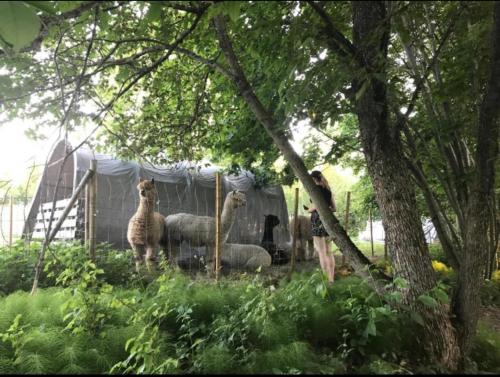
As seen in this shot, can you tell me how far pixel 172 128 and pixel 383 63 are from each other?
284 cm

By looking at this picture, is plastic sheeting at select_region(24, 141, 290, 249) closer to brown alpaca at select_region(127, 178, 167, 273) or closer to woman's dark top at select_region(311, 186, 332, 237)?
brown alpaca at select_region(127, 178, 167, 273)

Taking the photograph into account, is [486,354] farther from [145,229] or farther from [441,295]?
[145,229]

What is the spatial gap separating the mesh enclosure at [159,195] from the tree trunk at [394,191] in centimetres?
446

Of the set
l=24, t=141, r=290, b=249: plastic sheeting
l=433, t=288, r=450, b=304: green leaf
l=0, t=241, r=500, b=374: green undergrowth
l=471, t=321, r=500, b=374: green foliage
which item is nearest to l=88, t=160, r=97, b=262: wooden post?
l=0, t=241, r=500, b=374: green undergrowth

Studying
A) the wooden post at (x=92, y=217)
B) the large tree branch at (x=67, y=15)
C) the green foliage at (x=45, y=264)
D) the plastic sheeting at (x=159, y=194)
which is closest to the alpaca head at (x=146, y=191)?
the plastic sheeting at (x=159, y=194)

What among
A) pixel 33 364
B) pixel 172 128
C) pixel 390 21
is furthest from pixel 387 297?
pixel 172 128

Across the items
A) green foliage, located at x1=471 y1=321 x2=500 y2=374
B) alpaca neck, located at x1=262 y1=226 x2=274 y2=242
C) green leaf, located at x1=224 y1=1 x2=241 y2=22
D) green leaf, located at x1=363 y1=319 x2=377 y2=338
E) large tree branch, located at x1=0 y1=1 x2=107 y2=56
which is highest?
large tree branch, located at x1=0 y1=1 x2=107 y2=56

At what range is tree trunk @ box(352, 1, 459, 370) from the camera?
253cm

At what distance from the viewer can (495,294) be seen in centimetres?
641

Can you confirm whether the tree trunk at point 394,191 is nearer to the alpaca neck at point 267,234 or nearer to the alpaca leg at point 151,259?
the alpaca leg at point 151,259

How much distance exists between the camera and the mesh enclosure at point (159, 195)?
840 centimetres

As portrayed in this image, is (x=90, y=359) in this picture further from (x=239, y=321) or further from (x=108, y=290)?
(x=239, y=321)

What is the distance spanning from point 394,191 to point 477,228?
1.94 feet

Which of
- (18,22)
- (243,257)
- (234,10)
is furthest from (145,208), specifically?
(18,22)
